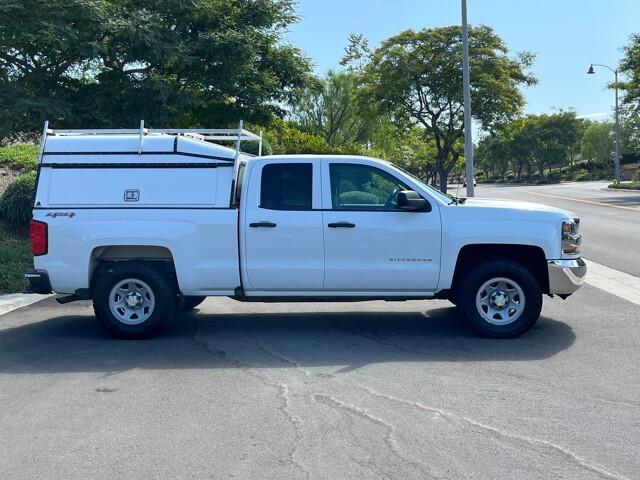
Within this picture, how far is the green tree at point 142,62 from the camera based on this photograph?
13602mm

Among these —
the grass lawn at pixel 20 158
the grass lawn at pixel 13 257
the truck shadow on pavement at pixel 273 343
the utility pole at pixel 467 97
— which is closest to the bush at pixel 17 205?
the grass lawn at pixel 13 257

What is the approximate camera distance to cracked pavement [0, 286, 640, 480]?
4.52 meters

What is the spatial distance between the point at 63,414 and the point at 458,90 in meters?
27.0

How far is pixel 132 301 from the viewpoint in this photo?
809 centimetres

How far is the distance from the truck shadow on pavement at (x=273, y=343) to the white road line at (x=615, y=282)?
216 centimetres

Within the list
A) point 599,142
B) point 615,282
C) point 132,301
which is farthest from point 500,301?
point 599,142

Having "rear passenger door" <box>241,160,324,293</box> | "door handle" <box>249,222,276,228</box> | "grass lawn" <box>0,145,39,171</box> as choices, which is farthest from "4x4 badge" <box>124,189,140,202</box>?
"grass lawn" <box>0,145,39,171</box>

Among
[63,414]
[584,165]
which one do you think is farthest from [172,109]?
[584,165]

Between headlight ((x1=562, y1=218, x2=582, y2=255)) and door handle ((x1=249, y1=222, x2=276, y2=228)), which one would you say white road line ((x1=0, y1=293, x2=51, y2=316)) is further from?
headlight ((x1=562, y1=218, x2=582, y2=255))

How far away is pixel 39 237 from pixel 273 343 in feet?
9.26

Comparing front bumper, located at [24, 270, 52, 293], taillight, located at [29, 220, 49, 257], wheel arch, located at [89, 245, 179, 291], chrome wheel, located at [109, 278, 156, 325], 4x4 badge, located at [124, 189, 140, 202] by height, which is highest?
4x4 badge, located at [124, 189, 140, 202]

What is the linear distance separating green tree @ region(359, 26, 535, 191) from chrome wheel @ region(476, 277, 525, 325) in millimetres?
22724

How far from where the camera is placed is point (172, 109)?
15.1 metres

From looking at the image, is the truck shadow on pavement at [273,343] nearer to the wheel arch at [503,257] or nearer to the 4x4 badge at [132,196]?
the wheel arch at [503,257]
